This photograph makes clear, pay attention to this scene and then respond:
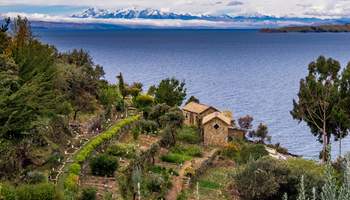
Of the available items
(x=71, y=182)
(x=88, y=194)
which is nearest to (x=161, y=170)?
(x=71, y=182)

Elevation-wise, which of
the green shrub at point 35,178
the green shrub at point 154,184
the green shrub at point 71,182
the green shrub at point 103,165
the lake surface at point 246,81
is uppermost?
the green shrub at point 35,178

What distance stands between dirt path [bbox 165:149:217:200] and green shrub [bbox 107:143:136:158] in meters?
3.78

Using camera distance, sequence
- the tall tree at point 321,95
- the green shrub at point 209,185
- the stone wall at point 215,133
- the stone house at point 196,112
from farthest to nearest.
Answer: the stone house at point 196,112 → the stone wall at point 215,133 → the tall tree at point 321,95 → the green shrub at point 209,185

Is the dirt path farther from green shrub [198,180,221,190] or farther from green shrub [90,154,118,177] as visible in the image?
green shrub [90,154,118,177]

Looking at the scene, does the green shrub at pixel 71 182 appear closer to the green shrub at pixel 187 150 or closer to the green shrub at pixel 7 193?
the green shrub at pixel 7 193

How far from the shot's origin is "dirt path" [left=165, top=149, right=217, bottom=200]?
32.1 m

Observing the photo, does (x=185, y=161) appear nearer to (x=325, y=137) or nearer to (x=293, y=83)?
(x=325, y=137)

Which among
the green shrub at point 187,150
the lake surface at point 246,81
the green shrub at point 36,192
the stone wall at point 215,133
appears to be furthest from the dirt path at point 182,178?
the lake surface at point 246,81

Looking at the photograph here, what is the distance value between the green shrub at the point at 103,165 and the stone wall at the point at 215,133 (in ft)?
58.6

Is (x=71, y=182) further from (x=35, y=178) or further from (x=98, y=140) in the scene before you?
(x=98, y=140)

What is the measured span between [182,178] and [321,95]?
16.0 m

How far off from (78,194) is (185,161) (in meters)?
14.9

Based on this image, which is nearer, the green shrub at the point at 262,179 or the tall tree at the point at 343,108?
the green shrub at the point at 262,179

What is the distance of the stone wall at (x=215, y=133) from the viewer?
48938mm
